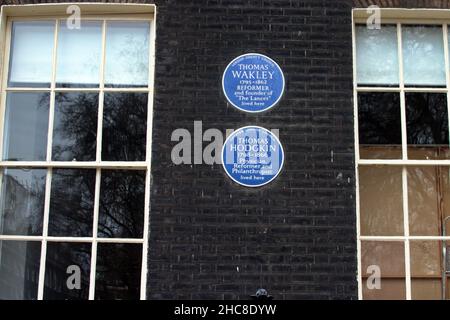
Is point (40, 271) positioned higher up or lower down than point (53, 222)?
lower down

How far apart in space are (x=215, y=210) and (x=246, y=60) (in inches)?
57.7

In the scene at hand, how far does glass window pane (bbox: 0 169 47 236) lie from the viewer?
23.1 ft

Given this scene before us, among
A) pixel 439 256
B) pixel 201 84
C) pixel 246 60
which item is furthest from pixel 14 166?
pixel 439 256

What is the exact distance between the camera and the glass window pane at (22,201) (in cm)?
→ 705

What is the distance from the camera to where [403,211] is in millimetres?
7109

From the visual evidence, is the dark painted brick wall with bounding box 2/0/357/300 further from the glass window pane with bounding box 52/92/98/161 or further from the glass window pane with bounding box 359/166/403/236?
the glass window pane with bounding box 52/92/98/161

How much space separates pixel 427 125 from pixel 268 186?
168cm

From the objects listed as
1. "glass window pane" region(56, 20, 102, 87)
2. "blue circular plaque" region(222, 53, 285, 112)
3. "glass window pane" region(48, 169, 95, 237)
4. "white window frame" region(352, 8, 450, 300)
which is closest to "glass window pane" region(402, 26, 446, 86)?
"white window frame" region(352, 8, 450, 300)

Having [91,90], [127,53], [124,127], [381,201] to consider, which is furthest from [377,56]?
[91,90]

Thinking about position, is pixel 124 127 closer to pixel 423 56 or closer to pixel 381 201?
pixel 381 201

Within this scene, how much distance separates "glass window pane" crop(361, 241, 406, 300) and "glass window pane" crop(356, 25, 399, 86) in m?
1.57

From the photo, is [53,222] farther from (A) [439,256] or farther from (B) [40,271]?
(A) [439,256]

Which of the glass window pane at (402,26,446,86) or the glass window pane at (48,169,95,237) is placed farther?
the glass window pane at (402,26,446,86)

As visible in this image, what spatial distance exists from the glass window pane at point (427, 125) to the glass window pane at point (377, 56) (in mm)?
288
